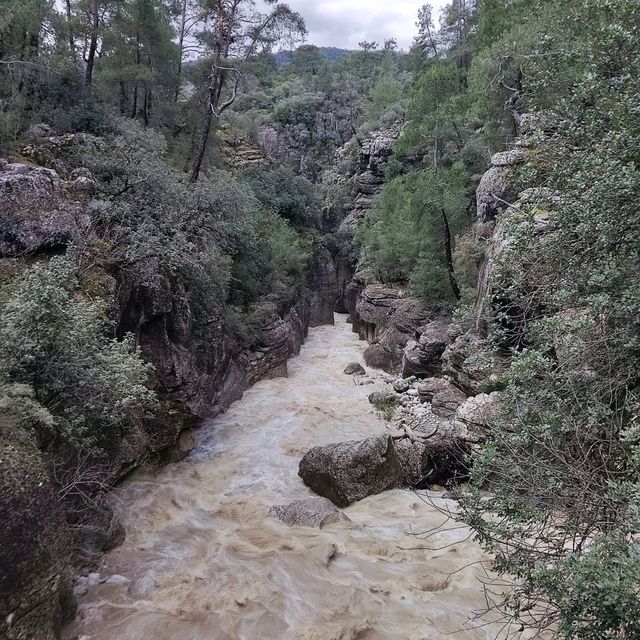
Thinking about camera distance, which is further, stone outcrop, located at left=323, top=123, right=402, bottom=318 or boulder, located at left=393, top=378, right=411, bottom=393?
stone outcrop, located at left=323, top=123, right=402, bottom=318

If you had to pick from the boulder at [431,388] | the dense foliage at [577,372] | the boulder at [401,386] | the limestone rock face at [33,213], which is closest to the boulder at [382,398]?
the boulder at [401,386]

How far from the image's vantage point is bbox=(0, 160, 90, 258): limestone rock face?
324 inches

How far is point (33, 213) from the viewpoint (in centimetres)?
855

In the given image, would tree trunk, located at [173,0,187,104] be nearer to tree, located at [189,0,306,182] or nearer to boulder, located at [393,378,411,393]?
tree, located at [189,0,306,182]

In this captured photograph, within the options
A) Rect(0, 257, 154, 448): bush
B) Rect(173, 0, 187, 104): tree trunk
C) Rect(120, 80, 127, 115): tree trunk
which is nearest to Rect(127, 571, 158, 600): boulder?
Rect(0, 257, 154, 448): bush

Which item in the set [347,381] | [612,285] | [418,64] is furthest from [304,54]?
[612,285]

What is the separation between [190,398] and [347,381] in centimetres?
782

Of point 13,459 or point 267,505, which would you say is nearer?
point 13,459

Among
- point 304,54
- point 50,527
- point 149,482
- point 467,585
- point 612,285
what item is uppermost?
point 304,54

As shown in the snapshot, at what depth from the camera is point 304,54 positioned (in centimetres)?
6550

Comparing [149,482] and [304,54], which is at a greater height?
[304,54]

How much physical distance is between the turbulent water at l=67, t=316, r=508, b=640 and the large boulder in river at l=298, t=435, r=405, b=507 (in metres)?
0.26

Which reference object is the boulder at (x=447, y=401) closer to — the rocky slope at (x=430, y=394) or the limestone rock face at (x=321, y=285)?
the rocky slope at (x=430, y=394)

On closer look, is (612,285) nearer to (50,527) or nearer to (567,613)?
(567,613)
